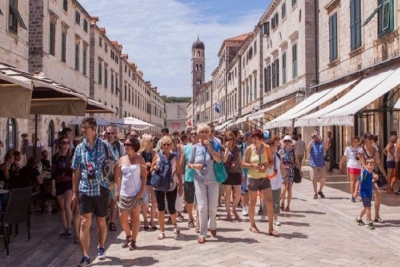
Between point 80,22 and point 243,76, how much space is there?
17.2m

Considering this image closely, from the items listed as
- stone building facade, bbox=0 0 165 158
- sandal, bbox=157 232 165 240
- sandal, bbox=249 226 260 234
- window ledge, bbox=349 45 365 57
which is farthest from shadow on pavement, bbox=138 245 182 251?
window ledge, bbox=349 45 365 57

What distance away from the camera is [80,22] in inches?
1087

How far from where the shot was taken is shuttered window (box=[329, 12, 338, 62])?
18422 millimetres

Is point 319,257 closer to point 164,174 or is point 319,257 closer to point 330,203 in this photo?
point 164,174

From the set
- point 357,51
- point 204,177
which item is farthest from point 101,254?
point 357,51

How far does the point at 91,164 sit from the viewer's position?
5742mm

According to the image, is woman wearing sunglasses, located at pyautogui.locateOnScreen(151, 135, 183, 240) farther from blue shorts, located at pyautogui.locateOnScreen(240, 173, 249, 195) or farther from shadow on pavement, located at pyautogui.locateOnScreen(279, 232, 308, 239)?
blue shorts, located at pyautogui.locateOnScreen(240, 173, 249, 195)

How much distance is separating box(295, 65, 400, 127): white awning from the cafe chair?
281 inches

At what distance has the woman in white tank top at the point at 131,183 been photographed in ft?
21.3

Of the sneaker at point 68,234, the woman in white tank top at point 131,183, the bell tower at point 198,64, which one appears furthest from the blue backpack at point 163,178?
the bell tower at point 198,64

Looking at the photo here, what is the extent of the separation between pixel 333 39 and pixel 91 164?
15.3 metres

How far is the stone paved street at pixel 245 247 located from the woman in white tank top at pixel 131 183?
1.71ft

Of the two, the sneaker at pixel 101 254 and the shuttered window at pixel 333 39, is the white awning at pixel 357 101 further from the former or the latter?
the sneaker at pixel 101 254

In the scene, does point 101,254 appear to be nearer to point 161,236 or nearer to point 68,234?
point 161,236
